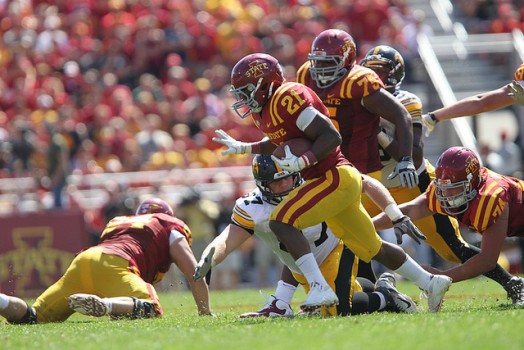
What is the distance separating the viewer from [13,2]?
17.3 metres

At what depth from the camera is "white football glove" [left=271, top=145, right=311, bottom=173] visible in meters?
6.48

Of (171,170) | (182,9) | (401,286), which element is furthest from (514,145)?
(182,9)

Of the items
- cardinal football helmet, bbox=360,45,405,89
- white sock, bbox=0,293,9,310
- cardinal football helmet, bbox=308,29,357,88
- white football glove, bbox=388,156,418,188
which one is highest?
cardinal football helmet, bbox=308,29,357,88

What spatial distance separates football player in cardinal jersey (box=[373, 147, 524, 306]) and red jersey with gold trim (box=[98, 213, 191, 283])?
2168 mm

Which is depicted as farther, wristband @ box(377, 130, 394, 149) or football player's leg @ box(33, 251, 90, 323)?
wristband @ box(377, 130, 394, 149)

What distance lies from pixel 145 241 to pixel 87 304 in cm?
105

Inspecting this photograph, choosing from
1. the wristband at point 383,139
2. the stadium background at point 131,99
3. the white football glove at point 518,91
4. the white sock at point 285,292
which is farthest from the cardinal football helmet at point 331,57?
the stadium background at point 131,99

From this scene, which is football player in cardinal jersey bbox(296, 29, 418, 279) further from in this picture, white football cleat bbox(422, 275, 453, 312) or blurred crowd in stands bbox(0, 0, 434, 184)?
blurred crowd in stands bbox(0, 0, 434, 184)

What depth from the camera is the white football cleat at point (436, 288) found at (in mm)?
6797

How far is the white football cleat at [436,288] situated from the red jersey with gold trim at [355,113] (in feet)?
4.44

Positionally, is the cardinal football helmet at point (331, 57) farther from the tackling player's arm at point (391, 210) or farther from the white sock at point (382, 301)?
the white sock at point (382, 301)

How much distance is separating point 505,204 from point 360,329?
174 cm

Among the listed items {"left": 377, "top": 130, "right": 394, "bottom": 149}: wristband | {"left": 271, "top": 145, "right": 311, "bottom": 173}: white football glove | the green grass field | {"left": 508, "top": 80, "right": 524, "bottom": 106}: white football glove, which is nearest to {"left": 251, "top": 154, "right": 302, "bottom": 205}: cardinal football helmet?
{"left": 271, "top": 145, "right": 311, "bottom": 173}: white football glove

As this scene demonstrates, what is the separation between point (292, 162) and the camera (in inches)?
256
